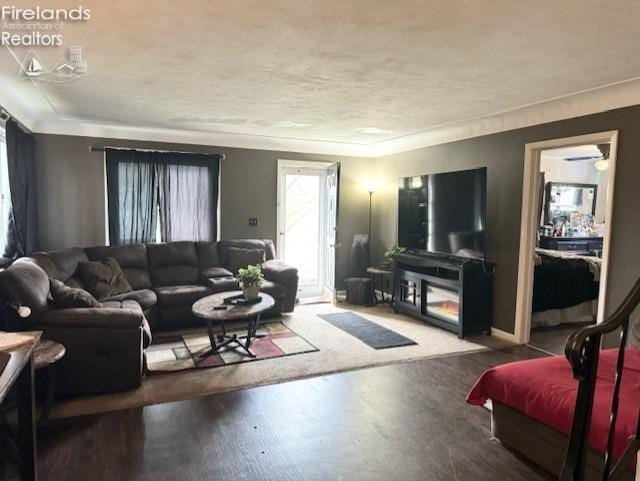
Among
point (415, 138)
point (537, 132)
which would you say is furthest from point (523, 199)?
point (415, 138)

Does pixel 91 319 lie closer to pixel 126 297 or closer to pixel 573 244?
pixel 126 297

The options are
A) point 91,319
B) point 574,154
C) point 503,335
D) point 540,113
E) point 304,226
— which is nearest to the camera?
point 91,319

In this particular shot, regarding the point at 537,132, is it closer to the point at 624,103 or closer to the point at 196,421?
the point at 624,103

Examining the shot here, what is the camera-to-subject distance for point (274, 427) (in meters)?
2.89

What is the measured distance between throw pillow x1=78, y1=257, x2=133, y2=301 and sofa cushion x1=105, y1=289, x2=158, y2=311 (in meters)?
0.07

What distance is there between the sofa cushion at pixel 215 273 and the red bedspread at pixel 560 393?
144 inches

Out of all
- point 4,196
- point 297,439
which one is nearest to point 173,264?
point 4,196

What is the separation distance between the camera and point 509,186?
4801mm

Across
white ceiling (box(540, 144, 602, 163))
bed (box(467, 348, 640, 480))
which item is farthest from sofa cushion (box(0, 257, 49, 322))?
white ceiling (box(540, 144, 602, 163))

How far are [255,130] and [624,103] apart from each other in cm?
403

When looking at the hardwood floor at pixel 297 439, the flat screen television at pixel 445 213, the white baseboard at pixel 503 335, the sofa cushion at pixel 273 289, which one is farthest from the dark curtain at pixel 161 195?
the white baseboard at pixel 503 335

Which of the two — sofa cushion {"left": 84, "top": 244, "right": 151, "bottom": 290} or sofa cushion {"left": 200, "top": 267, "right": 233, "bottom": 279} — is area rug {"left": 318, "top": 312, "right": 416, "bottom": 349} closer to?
sofa cushion {"left": 200, "top": 267, "right": 233, "bottom": 279}

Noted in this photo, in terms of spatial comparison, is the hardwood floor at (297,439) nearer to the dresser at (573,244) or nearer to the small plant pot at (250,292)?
the small plant pot at (250,292)

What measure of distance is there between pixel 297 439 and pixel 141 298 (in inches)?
111
